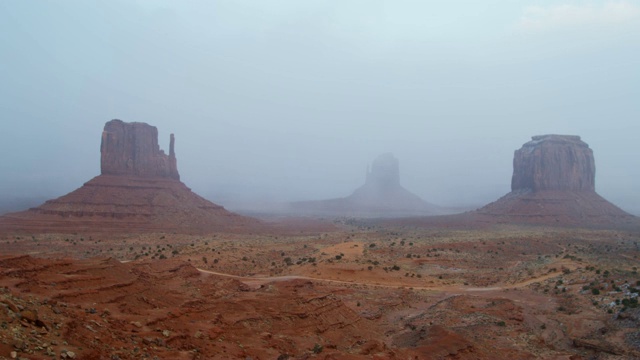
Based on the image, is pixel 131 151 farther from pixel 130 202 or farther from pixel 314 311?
pixel 314 311

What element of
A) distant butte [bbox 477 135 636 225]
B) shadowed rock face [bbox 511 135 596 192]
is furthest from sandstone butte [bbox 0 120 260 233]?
shadowed rock face [bbox 511 135 596 192]

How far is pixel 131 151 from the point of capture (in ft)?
319

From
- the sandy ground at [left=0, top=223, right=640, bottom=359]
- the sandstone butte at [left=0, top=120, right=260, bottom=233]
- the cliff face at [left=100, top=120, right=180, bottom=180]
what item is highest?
the cliff face at [left=100, top=120, right=180, bottom=180]

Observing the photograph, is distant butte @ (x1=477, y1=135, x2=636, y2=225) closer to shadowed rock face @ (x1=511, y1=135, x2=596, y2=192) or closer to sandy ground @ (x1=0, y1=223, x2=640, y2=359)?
shadowed rock face @ (x1=511, y1=135, x2=596, y2=192)

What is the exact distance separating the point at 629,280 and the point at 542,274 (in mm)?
9399

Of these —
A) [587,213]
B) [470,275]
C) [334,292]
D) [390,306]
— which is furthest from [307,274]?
[587,213]

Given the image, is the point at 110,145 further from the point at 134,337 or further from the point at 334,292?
the point at 134,337

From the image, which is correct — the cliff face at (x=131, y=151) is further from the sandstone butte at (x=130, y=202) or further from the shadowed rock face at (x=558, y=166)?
the shadowed rock face at (x=558, y=166)

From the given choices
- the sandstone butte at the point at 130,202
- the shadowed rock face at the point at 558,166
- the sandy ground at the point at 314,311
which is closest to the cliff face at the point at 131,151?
the sandstone butte at the point at 130,202

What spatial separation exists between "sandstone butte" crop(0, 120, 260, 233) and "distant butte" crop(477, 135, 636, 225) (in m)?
71.3

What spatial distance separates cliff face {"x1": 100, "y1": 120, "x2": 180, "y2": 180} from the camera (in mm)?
95188

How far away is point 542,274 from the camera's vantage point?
38.7 m

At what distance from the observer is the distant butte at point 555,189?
109 metres

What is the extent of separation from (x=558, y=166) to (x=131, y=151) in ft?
376
